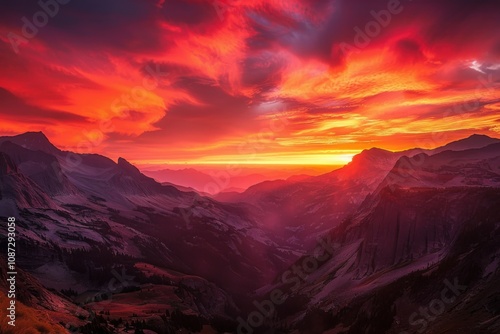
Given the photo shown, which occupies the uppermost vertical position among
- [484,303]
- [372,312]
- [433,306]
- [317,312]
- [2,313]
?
[2,313]

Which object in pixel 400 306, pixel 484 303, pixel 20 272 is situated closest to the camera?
pixel 484 303

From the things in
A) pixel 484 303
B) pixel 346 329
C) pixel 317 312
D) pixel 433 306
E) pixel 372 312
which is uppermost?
pixel 484 303

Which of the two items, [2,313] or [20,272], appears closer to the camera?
[2,313]

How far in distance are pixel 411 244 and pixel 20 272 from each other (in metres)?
198

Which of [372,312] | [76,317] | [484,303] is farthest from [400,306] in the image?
[76,317]

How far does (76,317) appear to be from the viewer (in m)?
79.8

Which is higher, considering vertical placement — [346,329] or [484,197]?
[484,197]

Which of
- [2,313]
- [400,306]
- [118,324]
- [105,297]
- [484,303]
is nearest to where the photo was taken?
[2,313]

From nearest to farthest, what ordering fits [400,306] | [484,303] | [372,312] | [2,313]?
[2,313]
[484,303]
[400,306]
[372,312]

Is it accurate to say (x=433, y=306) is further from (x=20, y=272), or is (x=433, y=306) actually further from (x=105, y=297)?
(x=105, y=297)

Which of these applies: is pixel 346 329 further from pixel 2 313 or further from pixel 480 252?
pixel 2 313

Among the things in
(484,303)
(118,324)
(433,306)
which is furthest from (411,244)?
(118,324)

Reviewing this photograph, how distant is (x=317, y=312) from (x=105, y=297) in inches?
4441

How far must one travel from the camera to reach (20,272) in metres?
78.2
